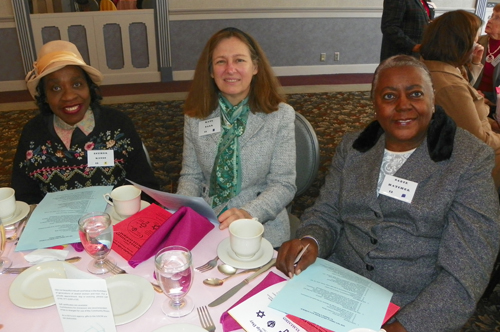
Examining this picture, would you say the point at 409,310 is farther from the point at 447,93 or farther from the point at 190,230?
the point at 447,93

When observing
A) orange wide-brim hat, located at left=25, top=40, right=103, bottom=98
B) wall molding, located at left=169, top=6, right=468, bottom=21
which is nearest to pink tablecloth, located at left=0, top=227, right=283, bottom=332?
orange wide-brim hat, located at left=25, top=40, right=103, bottom=98

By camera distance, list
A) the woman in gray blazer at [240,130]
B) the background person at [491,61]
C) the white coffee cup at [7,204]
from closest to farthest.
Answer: the white coffee cup at [7,204] < the woman in gray blazer at [240,130] < the background person at [491,61]

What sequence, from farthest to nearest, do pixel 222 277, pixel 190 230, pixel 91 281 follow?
pixel 190 230 < pixel 222 277 < pixel 91 281

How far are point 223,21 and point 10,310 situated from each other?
5.88m

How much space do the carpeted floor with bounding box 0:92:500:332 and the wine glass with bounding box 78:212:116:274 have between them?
2.14 meters

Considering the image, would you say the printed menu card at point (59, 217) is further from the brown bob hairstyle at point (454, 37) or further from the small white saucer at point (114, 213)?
the brown bob hairstyle at point (454, 37)

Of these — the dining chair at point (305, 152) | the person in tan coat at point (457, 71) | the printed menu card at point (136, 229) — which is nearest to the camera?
the printed menu card at point (136, 229)

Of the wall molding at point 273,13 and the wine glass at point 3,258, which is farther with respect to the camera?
the wall molding at point 273,13

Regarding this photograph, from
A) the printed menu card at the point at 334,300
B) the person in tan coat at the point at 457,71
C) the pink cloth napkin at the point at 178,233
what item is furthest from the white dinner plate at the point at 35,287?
the person in tan coat at the point at 457,71

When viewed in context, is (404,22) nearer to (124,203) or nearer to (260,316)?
(124,203)

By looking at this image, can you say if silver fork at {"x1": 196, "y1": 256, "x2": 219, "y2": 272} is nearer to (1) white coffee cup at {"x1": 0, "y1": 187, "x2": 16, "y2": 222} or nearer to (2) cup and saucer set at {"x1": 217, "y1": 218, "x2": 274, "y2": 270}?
(2) cup and saucer set at {"x1": 217, "y1": 218, "x2": 274, "y2": 270}

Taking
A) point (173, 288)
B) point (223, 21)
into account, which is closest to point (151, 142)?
point (223, 21)

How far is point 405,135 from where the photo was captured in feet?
4.66

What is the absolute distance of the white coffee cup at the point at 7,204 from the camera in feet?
4.69
